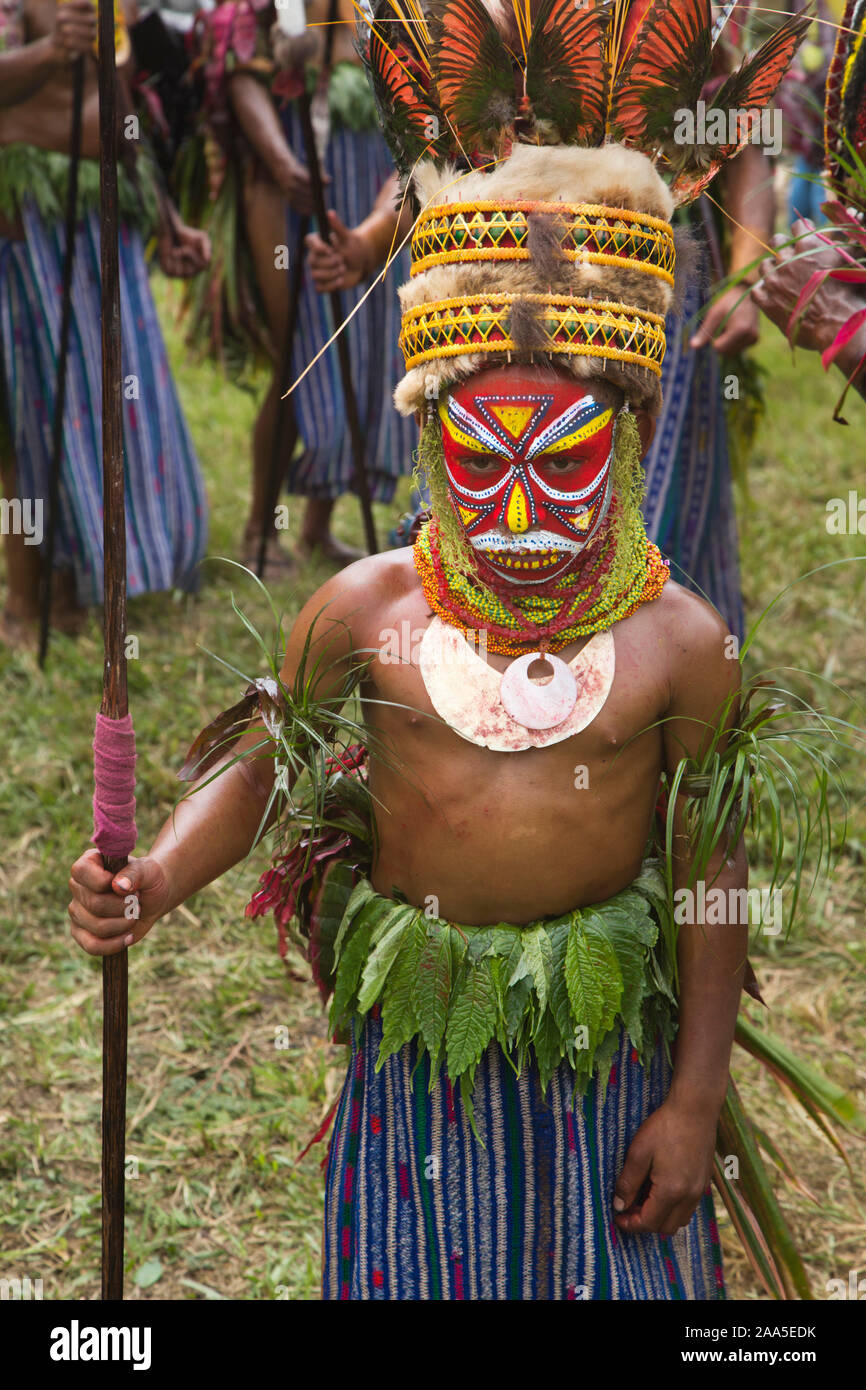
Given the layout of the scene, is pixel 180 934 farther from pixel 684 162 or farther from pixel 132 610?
pixel 684 162

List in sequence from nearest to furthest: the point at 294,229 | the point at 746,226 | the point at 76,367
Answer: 1. the point at 746,226
2. the point at 76,367
3. the point at 294,229

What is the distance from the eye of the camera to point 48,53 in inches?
160

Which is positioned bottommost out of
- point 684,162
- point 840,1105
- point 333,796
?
point 840,1105

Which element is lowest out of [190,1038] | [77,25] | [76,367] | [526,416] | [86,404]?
[190,1038]

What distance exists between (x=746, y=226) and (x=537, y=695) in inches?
85.0

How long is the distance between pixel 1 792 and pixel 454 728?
2461mm

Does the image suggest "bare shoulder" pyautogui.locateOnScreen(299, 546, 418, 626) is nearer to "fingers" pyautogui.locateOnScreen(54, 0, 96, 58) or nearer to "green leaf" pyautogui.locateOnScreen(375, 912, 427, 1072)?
"green leaf" pyautogui.locateOnScreen(375, 912, 427, 1072)

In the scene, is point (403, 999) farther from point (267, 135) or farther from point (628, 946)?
point (267, 135)

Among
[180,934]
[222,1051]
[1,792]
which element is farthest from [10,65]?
[222,1051]

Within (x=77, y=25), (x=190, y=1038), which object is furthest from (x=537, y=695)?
(x=77, y=25)

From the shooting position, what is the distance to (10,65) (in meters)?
4.14

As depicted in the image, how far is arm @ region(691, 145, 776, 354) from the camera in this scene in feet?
11.3

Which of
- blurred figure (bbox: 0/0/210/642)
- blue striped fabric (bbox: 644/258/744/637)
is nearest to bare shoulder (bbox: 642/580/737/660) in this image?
blue striped fabric (bbox: 644/258/744/637)

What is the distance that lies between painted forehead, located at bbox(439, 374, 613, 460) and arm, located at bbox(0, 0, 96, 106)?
8.56 feet
